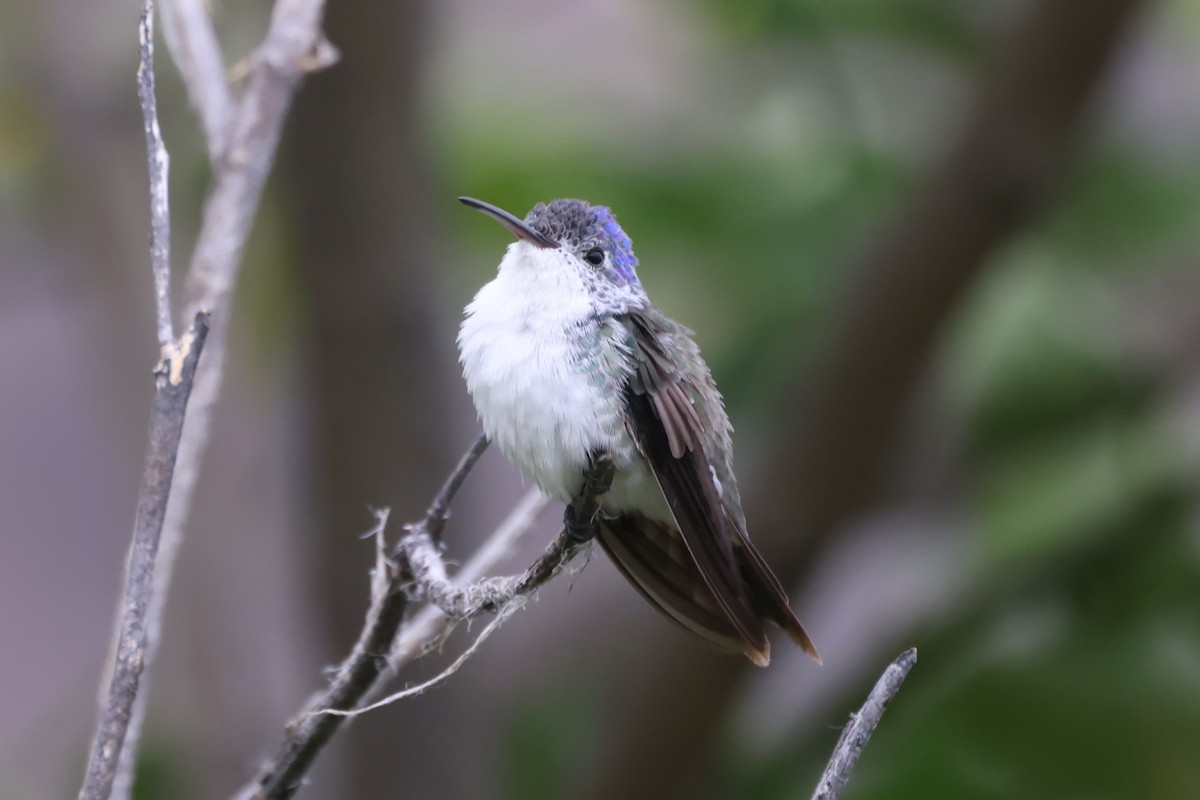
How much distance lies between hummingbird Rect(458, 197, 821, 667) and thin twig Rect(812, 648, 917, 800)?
413mm

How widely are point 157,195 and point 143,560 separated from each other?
1.23ft

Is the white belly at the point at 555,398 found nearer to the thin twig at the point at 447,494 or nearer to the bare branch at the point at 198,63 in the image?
the thin twig at the point at 447,494

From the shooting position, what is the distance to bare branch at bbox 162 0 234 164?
197 cm

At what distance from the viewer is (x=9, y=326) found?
19.7 ft

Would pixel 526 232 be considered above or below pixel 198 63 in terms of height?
below

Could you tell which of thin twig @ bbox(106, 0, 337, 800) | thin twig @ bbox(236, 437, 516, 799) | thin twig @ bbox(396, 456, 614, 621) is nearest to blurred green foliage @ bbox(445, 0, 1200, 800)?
thin twig @ bbox(106, 0, 337, 800)

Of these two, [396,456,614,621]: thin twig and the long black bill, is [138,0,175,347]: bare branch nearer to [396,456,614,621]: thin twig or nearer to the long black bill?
[396,456,614,621]: thin twig

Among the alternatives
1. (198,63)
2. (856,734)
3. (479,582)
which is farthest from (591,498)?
(198,63)

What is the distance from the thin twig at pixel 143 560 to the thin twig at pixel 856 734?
0.63 m

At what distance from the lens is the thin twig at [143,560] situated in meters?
1.20

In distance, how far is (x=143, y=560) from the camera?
124 cm

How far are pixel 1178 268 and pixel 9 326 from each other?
4.84 m

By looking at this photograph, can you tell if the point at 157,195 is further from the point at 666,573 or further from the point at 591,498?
the point at 666,573

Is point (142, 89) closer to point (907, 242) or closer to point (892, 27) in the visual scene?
point (907, 242)
